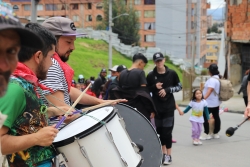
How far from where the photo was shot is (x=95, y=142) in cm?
319

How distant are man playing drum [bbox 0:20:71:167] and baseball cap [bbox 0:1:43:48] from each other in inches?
33.5

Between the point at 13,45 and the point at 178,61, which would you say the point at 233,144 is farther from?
the point at 178,61

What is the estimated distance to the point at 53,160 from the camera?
10.2 ft

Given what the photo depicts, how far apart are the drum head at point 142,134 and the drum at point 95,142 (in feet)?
3.40

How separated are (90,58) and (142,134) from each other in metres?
41.3

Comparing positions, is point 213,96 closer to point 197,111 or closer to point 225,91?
point 225,91

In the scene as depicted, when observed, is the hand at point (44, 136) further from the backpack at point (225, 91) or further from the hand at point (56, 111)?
the backpack at point (225, 91)

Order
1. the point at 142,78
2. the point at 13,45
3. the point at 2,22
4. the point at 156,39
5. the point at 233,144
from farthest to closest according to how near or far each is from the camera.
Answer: the point at 156,39, the point at 233,144, the point at 142,78, the point at 13,45, the point at 2,22

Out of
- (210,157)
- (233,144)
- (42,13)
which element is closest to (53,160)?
(210,157)

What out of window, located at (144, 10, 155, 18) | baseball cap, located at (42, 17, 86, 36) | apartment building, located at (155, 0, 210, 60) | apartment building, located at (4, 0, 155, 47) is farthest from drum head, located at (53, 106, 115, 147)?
window, located at (144, 10, 155, 18)

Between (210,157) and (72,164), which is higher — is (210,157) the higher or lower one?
the lower one

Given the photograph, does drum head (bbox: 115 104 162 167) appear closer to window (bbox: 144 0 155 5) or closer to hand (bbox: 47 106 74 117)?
hand (bbox: 47 106 74 117)

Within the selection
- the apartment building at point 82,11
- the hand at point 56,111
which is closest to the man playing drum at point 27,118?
the hand at point 56,111

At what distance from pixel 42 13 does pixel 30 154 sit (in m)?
82.2
